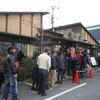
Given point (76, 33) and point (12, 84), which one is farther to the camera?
point (76, 33)

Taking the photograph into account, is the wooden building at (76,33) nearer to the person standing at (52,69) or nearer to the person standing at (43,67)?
the person standing at (52,69)

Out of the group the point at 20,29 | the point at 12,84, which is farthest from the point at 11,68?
the point at 20,29

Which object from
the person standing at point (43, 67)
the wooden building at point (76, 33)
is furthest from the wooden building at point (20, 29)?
the person standing at point (43, 67)

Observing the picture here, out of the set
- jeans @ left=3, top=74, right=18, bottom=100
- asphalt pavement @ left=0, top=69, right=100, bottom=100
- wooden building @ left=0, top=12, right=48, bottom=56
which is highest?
wooden building @ left=0, top=12, right=48, bottom=56

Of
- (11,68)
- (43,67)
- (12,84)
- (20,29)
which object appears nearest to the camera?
(11,68)

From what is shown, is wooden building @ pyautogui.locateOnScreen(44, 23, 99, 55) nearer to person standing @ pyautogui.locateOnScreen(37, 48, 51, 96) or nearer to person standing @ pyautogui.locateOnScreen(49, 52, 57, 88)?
person standing @ pyautogui.locateOnScreen(49, 52, 57, 88)

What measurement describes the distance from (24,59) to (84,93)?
531cm

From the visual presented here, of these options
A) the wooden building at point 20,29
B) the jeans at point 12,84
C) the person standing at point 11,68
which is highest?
the wooden building at point 20,29

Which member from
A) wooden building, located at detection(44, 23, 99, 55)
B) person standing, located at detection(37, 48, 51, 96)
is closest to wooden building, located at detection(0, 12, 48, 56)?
wooden building, located at detection(44, 23, 99, 55)

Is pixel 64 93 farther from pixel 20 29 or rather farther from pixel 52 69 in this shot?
pixel 20 29

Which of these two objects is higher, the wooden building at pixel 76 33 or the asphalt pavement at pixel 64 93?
the wooden building at pixel 76 33

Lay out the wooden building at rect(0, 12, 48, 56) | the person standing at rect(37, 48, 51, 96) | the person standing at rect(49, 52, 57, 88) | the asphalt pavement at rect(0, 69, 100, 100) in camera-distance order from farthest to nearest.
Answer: the wooden building at rect(0, 12, 48, 56)
the person standing at rect(49, 52, 57, 88)
the person standing at rect(37, 48, 51, 96)
the asphalt pavement at rect(0, 69, 100, 100)

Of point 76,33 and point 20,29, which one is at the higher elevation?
point 76,33

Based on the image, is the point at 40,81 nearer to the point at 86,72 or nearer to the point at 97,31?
the point at 86,72
